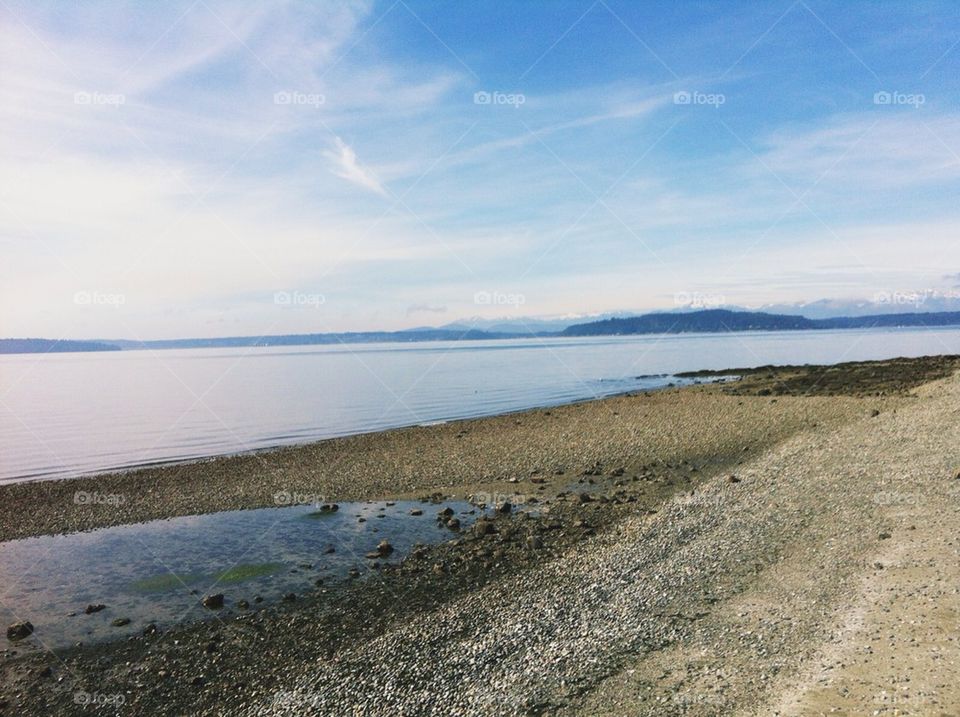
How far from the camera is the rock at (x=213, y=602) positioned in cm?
1327

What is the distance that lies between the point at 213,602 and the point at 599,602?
8536 mm

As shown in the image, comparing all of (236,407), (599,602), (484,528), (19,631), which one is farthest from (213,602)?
(236,407)

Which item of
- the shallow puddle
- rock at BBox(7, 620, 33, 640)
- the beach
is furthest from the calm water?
rock at BBox(7, 620, 33, 640)

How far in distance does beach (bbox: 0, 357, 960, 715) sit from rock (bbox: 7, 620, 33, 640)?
47 centimetres

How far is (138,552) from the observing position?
56.9ft

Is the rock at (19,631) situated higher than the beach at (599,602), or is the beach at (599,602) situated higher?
the beach at (599,602)

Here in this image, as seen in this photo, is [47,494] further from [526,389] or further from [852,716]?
[526,389]

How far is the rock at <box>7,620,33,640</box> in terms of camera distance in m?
12.1

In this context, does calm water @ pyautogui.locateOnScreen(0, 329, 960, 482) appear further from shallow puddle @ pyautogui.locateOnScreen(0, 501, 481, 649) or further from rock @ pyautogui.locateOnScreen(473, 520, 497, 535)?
rock @ pyautogui.locateOnScreen(473, 520, 497, 535)

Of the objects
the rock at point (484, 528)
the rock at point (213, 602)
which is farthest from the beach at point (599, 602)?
the rock at point (213, 602)

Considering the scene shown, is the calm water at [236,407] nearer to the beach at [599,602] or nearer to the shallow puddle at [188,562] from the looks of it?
the beach at [599,602]

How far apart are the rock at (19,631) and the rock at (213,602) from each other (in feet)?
10.8

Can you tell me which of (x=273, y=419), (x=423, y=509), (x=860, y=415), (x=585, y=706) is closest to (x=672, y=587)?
(x=585, y=706)

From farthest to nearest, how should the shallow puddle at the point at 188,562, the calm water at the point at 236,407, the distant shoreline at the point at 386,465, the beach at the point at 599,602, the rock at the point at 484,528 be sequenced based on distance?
the calm water at the point at 236,407, the distant shoreline at the point at 386,465, the rock at the point at 484,528, the shallow puddle at the point at 188,562, the beach at the point at 599,602
